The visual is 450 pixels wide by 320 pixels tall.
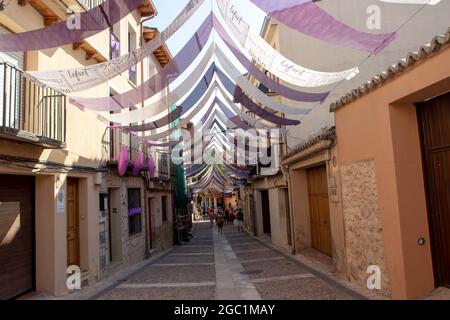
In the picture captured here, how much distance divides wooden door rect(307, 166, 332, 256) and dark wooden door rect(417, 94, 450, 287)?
15.6ft

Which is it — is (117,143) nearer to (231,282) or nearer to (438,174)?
(231,282)

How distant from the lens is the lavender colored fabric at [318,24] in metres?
5.32

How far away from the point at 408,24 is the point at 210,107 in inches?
269

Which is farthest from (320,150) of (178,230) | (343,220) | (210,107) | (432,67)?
(178,230)

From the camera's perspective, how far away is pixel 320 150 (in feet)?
30.3

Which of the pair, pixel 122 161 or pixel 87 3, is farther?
pixel 122 161

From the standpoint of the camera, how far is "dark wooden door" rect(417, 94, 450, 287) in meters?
5.46

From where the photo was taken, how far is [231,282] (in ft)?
28.5

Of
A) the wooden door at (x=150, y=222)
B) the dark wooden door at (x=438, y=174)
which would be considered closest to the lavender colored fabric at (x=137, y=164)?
the wooden door at (x=150, y=222)

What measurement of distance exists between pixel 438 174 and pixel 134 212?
385 inches

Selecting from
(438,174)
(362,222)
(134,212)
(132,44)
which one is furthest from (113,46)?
(438,174)

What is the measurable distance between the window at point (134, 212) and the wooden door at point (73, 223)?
3179 mm

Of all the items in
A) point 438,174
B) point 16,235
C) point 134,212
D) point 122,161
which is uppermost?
point 122,161

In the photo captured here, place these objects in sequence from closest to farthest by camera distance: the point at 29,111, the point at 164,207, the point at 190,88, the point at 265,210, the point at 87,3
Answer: the point at 29,111
the point at 87,3
the point at 190,88
the point at 164,207
the point at 265,210
